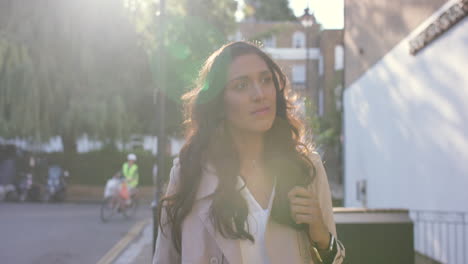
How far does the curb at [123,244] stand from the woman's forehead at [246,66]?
7032mm

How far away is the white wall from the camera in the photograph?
701 centimetres

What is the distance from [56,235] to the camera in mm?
11164

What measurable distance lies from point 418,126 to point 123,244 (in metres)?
6.00

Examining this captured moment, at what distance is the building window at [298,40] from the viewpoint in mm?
45156

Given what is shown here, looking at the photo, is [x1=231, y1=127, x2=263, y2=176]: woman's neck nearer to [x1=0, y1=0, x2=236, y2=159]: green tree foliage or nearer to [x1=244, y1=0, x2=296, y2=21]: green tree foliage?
[x1=0, y1=0, x2=236, y2=159]: green tree foliage

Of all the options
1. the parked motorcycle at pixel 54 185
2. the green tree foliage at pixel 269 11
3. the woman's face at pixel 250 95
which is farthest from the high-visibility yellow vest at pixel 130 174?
the green tree foliage at pixel 269 11

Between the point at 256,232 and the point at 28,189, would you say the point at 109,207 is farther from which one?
the point at 256,232

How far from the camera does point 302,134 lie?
2.29 metres

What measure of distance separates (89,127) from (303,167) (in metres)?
20.3

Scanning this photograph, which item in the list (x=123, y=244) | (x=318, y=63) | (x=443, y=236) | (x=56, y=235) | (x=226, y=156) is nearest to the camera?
(x=226, y=156)

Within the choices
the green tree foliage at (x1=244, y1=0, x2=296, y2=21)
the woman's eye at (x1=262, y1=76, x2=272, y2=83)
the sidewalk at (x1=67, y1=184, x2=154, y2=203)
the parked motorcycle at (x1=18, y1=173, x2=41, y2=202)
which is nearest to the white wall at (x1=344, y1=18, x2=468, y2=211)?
the woman's eye at (x1=262, y1=76, x2=272, y2=83)

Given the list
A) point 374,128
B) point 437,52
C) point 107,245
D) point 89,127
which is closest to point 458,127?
point 437,52

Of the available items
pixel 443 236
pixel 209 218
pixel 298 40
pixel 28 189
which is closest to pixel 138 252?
pixel 443 236

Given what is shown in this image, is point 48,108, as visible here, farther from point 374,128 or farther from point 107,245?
point 374,128
